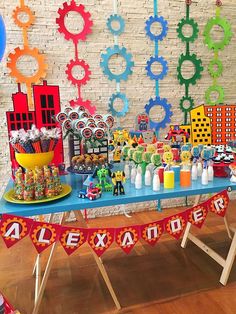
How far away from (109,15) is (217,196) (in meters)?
2.52

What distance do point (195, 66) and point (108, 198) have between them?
2.72 metres

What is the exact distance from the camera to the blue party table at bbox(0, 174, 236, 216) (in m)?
1.58

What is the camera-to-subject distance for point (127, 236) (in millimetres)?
1670

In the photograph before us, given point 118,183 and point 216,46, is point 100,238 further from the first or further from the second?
point 216,46

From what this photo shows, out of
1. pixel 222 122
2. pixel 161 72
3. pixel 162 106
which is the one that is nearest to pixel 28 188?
pixel 222 122

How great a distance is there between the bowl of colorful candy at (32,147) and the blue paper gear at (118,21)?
6.76 ft

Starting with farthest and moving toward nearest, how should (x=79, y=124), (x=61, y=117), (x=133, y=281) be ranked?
(x=133, y=281) → (x=61, y=117) → (x=79, y=124)

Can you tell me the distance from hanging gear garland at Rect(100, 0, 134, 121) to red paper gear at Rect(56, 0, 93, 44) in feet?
0.82

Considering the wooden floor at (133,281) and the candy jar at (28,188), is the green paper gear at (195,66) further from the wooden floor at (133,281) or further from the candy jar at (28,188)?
the candy jar at (28,188)

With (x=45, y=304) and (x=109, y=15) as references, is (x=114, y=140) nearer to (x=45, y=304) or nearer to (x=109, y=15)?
(x=45, y=304)

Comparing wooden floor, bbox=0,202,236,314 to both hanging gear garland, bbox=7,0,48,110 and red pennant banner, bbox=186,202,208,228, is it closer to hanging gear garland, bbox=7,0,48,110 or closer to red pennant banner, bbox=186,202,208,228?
red pennant banner, bbox=186,202,208,228

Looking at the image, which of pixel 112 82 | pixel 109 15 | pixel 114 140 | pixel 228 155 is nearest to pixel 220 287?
pixel 228 155

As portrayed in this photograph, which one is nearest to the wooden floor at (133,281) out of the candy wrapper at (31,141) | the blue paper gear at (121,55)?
the candy wrapper at (31,141)

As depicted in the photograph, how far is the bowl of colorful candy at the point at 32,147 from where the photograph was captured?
5.92 ft
